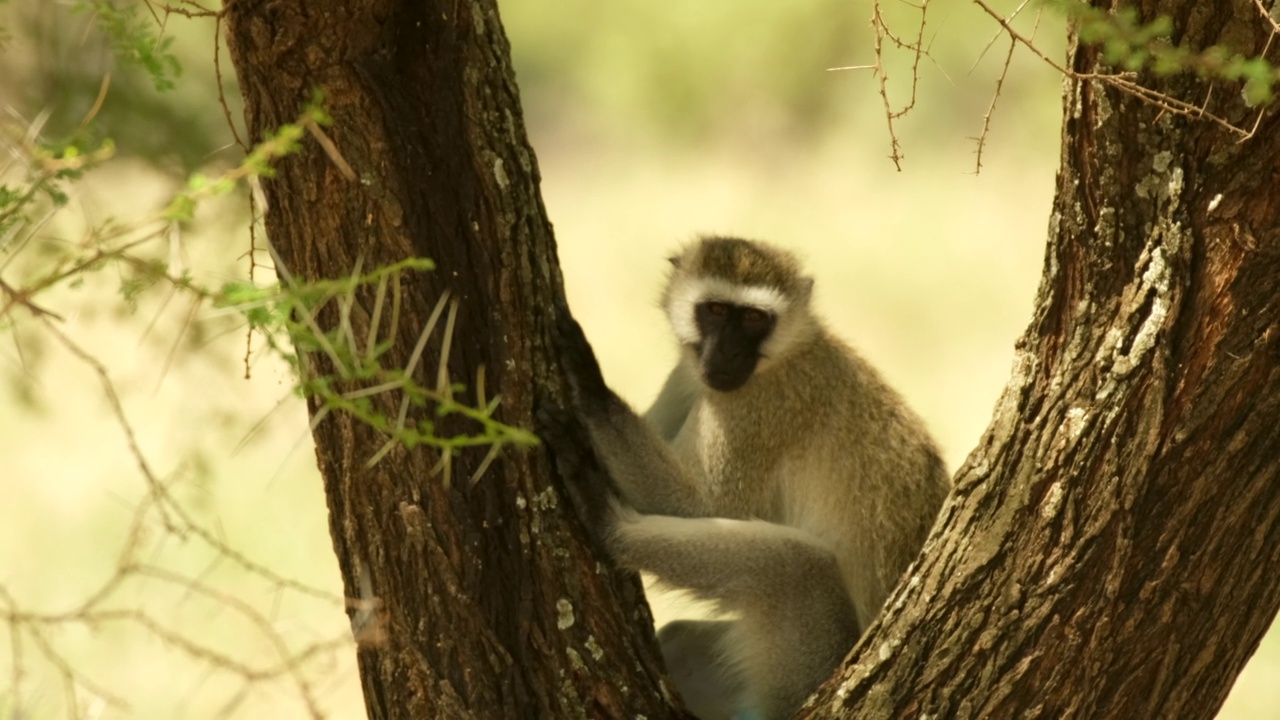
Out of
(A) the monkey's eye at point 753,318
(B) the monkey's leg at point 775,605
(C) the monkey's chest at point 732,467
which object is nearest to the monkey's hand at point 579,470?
(B) the monkey's leg at point 775,605

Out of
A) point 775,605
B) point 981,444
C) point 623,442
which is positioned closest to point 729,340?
point 623,442

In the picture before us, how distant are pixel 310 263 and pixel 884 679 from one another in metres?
1.45

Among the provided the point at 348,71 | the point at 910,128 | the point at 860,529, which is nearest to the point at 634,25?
the point at 910,128

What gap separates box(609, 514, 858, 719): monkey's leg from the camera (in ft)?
11.9

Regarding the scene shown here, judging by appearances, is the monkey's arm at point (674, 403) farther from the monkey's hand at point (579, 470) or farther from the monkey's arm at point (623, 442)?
the monkey's hand at point (579, 470)

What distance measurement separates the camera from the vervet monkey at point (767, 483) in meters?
3.64

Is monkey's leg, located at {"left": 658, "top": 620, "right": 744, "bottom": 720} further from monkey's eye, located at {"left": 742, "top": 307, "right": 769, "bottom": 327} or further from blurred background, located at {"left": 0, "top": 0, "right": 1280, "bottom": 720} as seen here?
monkey's eye, located at {"left": 742, "top": 307, "right": 769, "bottom": 327}

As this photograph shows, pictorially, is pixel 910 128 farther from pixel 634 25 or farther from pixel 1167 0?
pixel 1167 0

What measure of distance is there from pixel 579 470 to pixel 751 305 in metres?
1.04

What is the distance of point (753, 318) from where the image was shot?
3980 mm

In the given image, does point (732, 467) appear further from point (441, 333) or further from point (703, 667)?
point (441, 333)

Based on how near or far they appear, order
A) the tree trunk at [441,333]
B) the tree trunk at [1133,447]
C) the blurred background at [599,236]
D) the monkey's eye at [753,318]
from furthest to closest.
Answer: the blurred background at [599,236], the monkey's eye at [753,318], the tree trunk at [441,333], the tree trunk at [1133,447]

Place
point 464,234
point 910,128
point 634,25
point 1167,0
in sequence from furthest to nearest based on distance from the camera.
A: 1. point 634,25
2. point 910,128
3. point 464,234
4. point 1167,0

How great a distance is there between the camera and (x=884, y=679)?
2.85 metres
